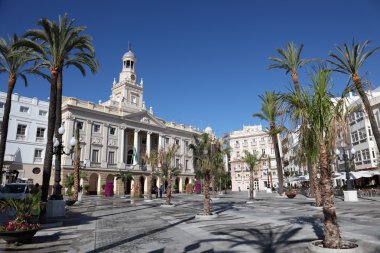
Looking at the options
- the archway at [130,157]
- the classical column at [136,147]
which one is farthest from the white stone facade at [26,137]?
the archway at [130,157]

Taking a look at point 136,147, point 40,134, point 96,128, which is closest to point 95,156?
point 96,128

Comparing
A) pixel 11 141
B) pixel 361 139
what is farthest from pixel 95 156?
pixel 361 139

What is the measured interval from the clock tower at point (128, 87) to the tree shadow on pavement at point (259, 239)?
51700 mm

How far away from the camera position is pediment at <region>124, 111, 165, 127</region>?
58388 millimetres

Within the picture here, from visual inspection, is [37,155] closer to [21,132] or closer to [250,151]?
[21,132]

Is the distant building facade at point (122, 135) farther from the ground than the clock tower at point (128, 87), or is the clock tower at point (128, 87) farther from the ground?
the clock tower at point (128, 87)

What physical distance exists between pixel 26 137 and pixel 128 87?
75.4ft

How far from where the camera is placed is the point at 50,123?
53.9 ft

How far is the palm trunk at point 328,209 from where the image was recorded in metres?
6.78

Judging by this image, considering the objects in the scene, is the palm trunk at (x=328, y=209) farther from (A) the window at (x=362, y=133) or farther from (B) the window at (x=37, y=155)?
(B) the window at (x=37, y=155)

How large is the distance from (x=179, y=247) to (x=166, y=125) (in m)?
58.6

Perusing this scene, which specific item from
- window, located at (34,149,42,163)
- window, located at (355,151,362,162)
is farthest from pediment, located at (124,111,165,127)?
window, located at (355,151,362,162)

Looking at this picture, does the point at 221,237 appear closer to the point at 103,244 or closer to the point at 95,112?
the point at 103,244

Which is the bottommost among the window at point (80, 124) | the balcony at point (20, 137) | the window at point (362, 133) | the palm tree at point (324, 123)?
the palm tree at point (324, 123)
